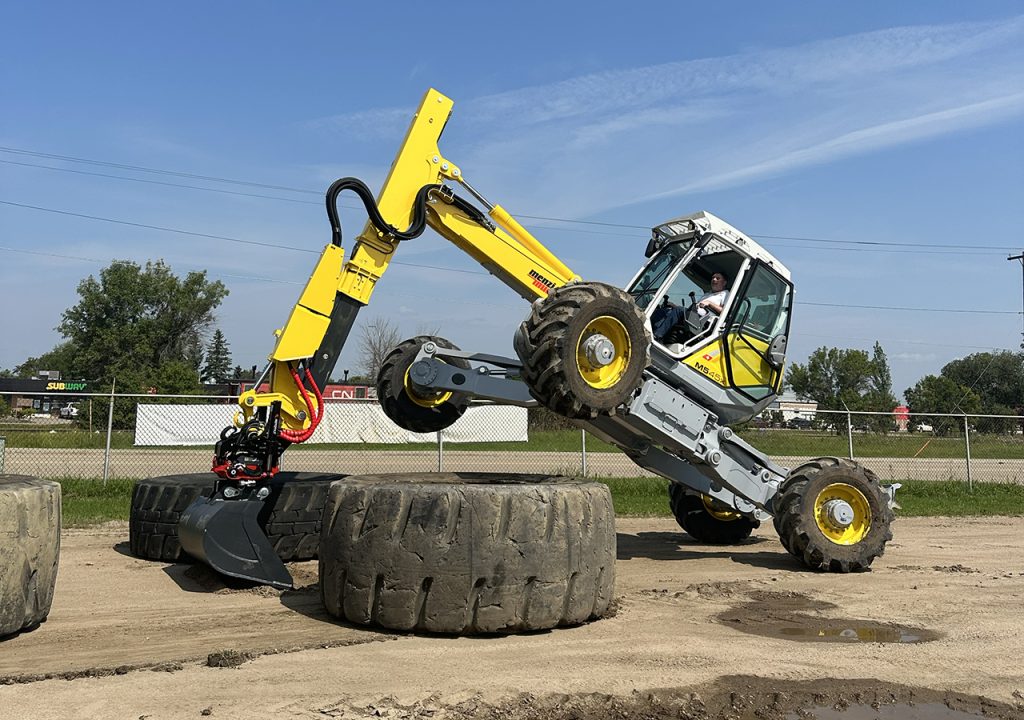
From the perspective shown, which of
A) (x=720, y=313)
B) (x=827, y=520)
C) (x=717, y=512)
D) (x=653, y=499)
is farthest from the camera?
(x=653, y=499)

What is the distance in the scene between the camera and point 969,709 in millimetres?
4371

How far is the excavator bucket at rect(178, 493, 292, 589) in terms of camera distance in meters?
6.90

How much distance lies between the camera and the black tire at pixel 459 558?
541 cm

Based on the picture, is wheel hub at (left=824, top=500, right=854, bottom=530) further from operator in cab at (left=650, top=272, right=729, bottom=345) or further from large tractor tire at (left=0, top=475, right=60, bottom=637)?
large tractor tire at (left=0, top=475, right=60, bottom=637)

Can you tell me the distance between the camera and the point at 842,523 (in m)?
Answer: 9.16

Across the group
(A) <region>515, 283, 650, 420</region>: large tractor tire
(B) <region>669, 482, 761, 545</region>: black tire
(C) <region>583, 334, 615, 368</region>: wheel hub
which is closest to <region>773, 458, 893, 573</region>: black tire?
(B) <region>669, 482, 761, 545</region>: black tire

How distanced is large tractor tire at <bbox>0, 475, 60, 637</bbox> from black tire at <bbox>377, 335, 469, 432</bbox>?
14.4 ft

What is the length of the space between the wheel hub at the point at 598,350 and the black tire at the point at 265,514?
2.78 meters

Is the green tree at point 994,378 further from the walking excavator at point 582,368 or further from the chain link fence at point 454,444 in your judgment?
the walking excavator at point 582,368

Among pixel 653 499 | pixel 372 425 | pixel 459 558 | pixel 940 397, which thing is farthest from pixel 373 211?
pixel 940 397

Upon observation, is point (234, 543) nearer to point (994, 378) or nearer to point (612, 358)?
point (612, 358)

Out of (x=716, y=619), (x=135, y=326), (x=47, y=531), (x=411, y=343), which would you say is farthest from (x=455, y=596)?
(x=135, y=326)

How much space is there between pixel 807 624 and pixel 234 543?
4.29 metres

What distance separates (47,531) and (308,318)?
2.97m
